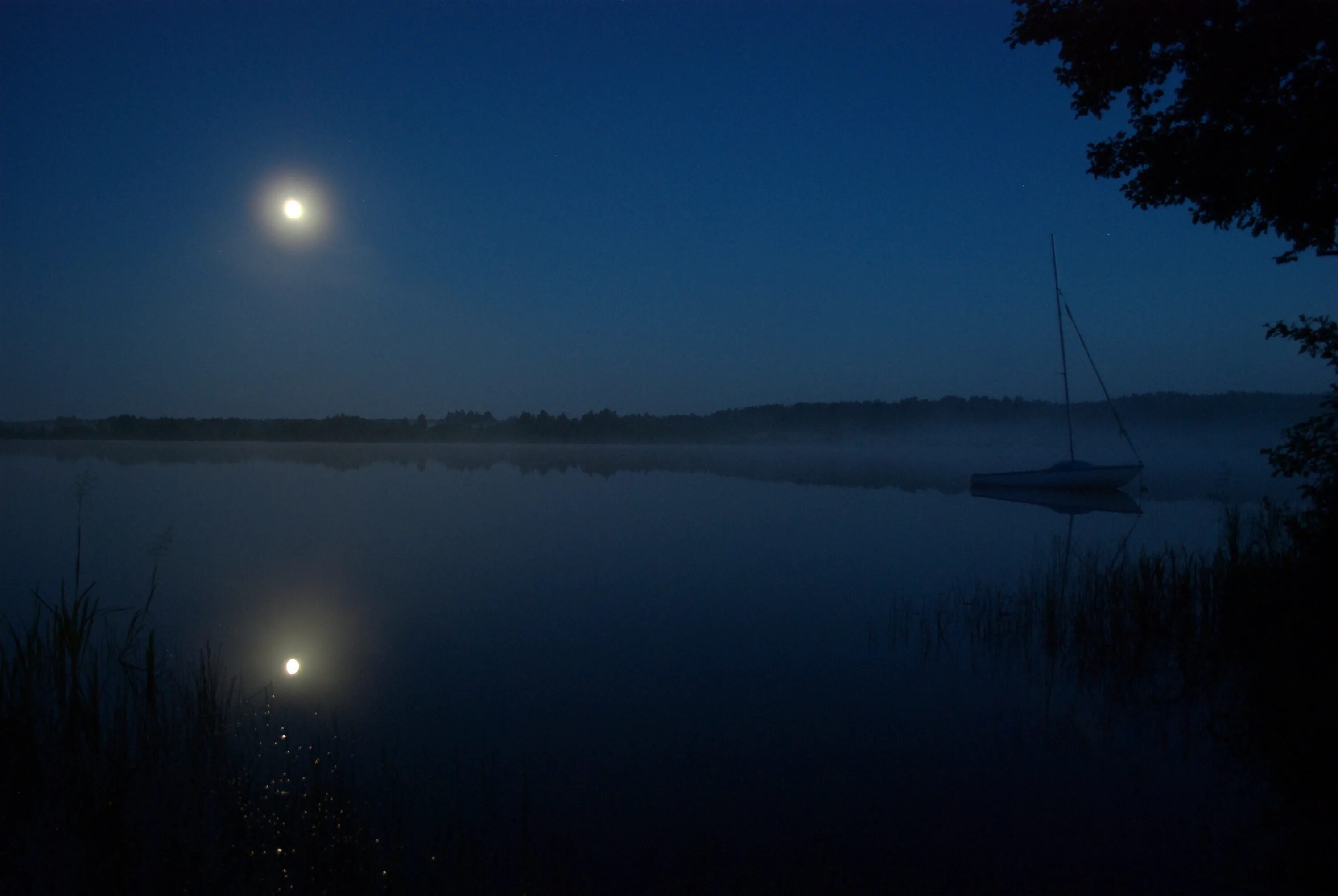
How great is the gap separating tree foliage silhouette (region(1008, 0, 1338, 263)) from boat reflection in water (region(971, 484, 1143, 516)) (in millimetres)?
20449

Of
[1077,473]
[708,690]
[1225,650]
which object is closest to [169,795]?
[708,690]

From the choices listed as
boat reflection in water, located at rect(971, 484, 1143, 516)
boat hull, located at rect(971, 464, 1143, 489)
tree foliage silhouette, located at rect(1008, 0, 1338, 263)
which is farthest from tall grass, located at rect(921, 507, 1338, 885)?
boat hull, located at rect(971, 464, 1143, 489)

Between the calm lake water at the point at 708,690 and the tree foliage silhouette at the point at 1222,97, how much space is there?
451cm

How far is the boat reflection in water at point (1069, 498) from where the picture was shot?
2722 centimetres

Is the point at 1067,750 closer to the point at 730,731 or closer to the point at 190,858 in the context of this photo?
the point at 730,731

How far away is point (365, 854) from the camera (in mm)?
4391

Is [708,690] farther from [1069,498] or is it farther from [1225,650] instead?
[1069,498]

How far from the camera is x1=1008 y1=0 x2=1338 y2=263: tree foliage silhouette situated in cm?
633

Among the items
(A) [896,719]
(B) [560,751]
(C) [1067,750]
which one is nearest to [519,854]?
(B) [560,751]

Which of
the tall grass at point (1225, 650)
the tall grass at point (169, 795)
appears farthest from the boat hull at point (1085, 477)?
the tall grass at point (169, 795)

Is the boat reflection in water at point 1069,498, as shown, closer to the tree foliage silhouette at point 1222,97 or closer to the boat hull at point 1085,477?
the boat hull at point 1085,477

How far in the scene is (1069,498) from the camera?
31625 millimetres

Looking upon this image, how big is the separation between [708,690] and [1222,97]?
6976 millimetres

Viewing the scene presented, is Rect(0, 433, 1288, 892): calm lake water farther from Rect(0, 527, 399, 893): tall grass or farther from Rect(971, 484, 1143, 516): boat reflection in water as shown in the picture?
Rect(971, 484, 1143, 516): boat reflection in water
